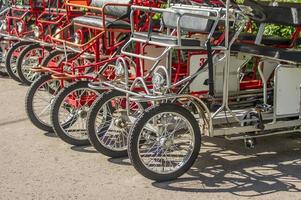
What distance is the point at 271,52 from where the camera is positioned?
5.52 meters

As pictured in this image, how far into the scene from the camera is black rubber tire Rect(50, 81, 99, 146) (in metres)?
6.05

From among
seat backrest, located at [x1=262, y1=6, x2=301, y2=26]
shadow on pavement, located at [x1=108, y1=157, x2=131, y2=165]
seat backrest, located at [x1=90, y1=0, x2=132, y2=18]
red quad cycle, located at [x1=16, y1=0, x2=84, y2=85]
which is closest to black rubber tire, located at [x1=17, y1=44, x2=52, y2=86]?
red quad cycle, located at [x1=16, y1=0, x2=84, y2=85]

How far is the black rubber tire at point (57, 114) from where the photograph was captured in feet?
19.8

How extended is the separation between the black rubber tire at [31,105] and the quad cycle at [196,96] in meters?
1.02

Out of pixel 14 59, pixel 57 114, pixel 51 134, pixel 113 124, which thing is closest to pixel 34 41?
pixel 14 59

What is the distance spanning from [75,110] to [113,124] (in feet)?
2.13

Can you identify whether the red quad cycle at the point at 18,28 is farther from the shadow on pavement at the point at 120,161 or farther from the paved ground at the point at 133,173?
the shadow on pavement at the point at 120,161

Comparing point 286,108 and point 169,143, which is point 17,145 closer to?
point 169,143

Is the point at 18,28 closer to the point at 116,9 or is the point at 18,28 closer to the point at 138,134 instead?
the point at 116,9

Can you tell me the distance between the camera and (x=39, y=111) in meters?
6.79

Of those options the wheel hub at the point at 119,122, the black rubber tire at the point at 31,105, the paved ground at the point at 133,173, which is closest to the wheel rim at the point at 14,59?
the black rubber tire at the point at 31,105

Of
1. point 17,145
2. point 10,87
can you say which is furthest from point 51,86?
point 10,87

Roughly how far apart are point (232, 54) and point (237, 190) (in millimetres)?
1636

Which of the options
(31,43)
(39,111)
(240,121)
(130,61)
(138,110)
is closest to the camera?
(240,121)
